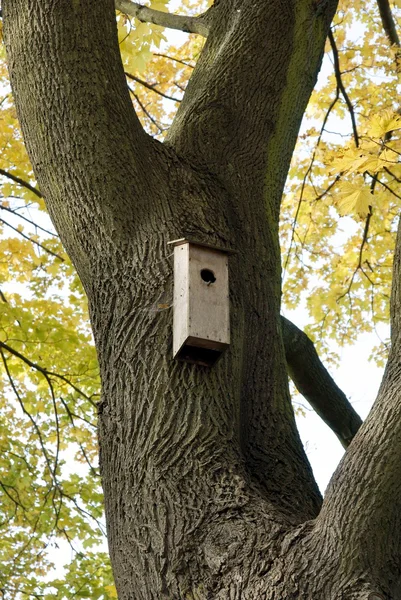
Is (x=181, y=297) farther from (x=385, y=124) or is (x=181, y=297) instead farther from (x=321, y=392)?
(x=321, y=392)

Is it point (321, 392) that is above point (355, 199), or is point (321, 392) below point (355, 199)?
below

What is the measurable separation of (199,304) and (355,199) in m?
0.84

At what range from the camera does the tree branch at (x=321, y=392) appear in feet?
11.9

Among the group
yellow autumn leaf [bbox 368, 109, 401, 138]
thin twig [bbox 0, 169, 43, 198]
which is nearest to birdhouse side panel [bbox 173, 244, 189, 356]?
yellow autumn leaf [bbox 368, 109, 401, 138]

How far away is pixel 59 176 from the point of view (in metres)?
2.83

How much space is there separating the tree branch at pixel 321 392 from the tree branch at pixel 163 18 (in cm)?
169

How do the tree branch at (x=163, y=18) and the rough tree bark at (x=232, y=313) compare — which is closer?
the rough tree bark at (x=232, y=313)

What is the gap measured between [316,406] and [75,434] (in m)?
2.89

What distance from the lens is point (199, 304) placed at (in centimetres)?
253

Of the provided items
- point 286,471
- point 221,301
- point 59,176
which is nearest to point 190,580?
point 286,471

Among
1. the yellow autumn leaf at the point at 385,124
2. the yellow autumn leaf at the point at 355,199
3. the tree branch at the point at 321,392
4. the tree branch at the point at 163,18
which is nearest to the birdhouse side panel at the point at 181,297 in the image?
the yellow autumn leaf at the point at 355,199

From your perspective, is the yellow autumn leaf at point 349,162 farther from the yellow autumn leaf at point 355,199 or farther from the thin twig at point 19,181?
the thin twig at point 19,181

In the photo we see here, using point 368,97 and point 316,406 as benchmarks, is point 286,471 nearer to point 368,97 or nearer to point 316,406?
point 316,406

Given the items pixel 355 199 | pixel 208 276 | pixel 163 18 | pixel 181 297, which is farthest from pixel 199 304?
pixel 163 18
